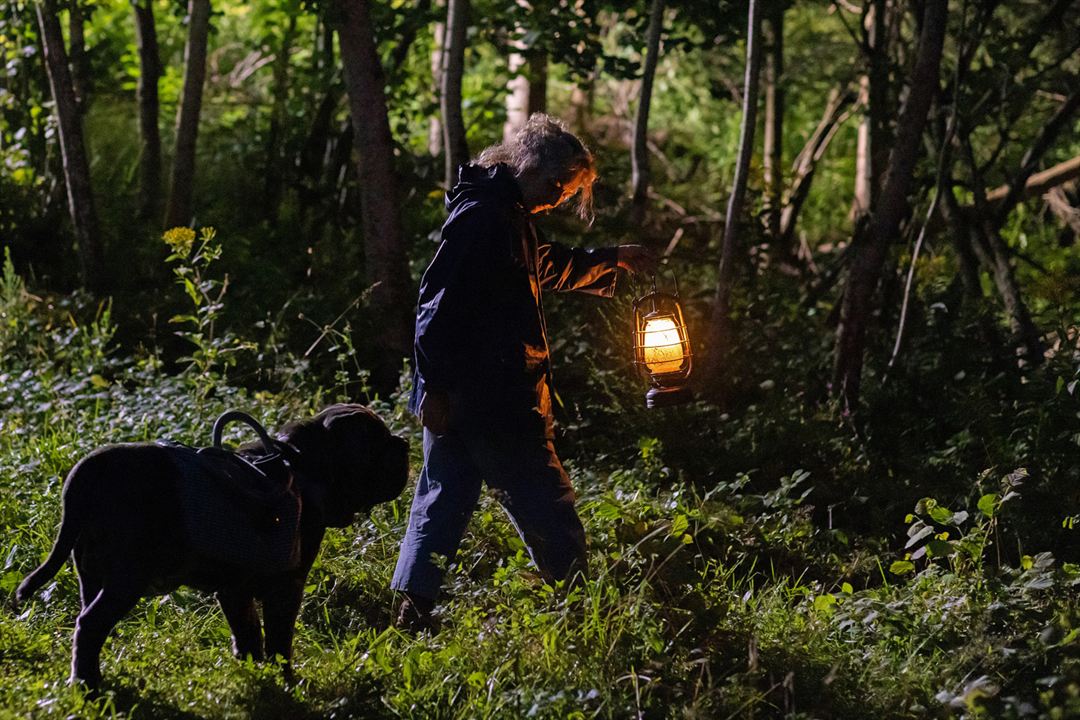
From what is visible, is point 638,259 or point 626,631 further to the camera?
point 638,259

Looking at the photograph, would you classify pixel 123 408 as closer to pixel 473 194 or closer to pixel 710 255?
pixel 473 194

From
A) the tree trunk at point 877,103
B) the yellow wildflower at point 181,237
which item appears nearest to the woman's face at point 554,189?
the yellow wildflower at point 181,237

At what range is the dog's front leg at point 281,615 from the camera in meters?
3.80

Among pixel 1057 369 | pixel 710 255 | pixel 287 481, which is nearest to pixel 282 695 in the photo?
pixel 287 481

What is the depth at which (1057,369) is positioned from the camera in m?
5.89

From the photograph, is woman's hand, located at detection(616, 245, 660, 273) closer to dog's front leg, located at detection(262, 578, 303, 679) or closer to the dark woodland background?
the dark woodland background

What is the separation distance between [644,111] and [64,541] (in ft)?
15.8

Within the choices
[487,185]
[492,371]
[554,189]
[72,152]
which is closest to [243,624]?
[492,371]

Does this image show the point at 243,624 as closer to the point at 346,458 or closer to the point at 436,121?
the point at 346,458

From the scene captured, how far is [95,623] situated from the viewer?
348cm

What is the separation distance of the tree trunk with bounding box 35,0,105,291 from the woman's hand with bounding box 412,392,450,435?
527cm

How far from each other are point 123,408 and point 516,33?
3888 millimetres

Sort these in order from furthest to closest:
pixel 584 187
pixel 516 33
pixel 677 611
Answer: pixel 516 33 → pixel 584 187 → pixel 677 611

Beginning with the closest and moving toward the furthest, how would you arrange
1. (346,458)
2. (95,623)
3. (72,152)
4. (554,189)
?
→ 1. (95,623)
2. (346,458)
3. (554,189)
4. (72,152)
